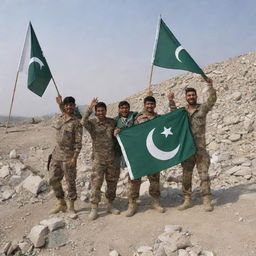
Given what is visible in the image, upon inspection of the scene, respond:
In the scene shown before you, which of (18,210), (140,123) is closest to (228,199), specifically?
(140,123)

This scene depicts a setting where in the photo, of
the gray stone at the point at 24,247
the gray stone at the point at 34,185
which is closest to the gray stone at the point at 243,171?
the gray stone at the point at 34,185

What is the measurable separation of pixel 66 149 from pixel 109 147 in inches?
34.6

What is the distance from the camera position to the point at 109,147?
660 cm

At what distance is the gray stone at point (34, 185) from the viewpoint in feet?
29.5

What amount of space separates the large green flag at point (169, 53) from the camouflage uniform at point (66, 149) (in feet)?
7.38

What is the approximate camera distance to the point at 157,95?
19031 mm

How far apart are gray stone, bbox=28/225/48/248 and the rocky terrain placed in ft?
0.06

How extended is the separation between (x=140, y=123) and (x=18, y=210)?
12.6ft

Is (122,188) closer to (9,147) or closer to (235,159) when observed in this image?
(235,159)

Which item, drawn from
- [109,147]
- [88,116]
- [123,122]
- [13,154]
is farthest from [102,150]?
[13,154]

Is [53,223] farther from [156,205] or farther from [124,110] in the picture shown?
[124,110]

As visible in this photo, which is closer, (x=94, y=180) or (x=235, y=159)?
(x=94, y=180)

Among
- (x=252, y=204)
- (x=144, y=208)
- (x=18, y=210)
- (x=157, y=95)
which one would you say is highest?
(x=157, y=95)

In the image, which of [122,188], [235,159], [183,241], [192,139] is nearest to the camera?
[183,241]
